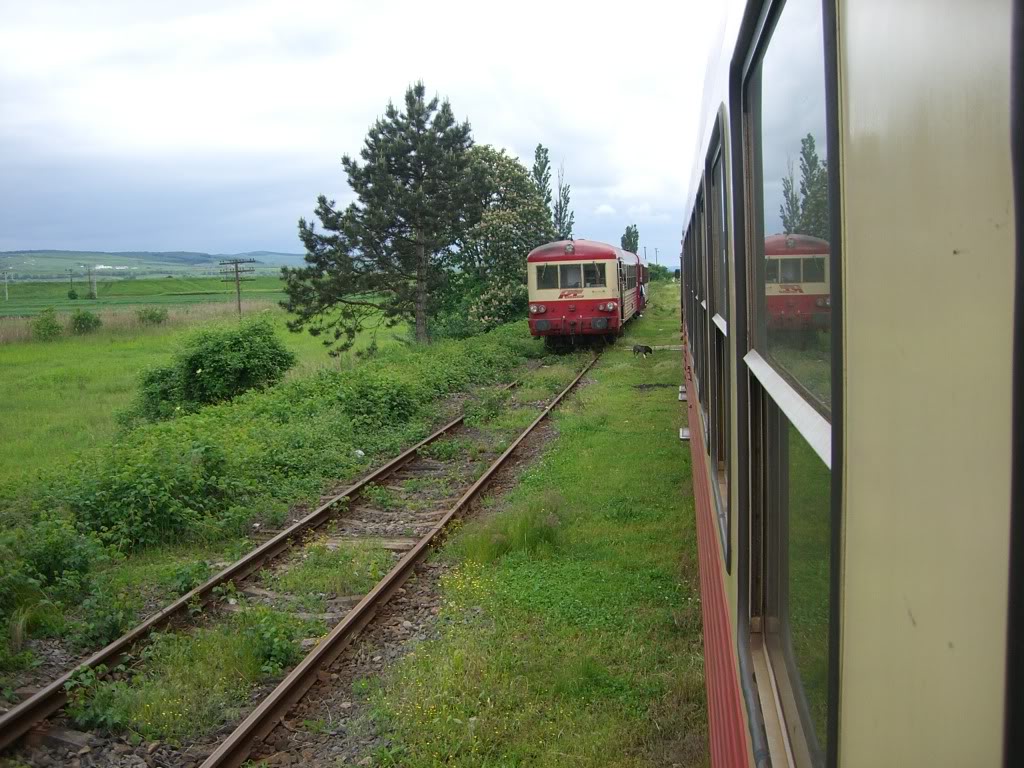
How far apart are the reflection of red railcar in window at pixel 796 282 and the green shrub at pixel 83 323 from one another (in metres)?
42.5

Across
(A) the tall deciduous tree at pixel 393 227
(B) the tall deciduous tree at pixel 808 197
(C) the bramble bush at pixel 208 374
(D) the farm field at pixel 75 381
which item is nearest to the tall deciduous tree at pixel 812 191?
(B) the tall deciduous tree at pixel 808 197

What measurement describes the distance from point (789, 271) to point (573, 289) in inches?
812

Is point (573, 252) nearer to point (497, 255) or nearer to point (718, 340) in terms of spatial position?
point (497, 255)

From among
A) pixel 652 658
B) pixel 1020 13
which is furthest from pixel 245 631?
pixel 1020 13

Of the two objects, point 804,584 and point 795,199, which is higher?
point 795,199

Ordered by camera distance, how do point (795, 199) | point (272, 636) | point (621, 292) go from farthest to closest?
1. point (621, 292)
2. point (272, 636)
3. point (795, 199)

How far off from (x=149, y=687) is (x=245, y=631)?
2.57 feet

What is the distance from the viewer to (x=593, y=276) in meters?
22.0

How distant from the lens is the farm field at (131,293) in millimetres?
67562

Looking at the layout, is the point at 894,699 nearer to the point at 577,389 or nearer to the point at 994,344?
the point at 994,344

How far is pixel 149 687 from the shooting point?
17.2 feet

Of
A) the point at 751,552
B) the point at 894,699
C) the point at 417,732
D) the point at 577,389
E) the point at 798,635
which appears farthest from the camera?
the point at 577,389

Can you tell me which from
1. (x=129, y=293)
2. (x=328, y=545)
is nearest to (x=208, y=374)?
(x=328, y=545)

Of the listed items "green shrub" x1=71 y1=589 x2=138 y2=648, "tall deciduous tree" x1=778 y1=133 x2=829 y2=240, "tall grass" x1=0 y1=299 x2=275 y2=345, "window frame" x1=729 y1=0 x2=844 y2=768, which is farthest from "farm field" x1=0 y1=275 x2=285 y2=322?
"tall deciduous tree" x1=778 y1=133 x2=829 y2=240
